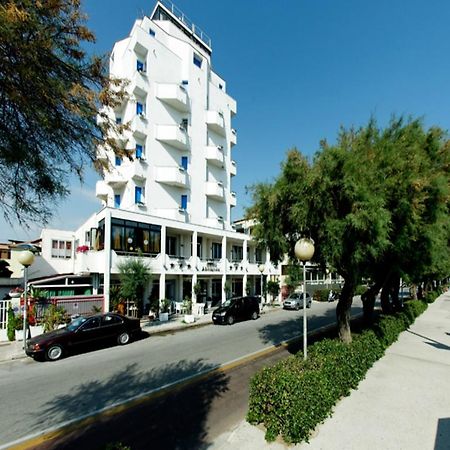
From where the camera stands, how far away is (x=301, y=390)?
5309 millimetres

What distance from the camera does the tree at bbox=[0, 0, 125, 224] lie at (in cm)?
303

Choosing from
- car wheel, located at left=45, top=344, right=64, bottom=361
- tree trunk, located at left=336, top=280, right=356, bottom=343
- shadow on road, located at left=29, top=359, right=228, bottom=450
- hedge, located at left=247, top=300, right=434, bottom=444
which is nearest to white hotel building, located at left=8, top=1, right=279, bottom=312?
car wheel, located at left=45, top=344, right=64, bottom=361

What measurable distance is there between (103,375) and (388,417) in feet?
26.3

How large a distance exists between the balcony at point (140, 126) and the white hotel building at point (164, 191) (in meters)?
0.10

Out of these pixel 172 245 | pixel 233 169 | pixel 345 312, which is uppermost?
pixel 233 169

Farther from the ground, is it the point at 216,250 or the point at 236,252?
the point at 216,250

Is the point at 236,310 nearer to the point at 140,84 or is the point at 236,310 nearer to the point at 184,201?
the point at 184,201

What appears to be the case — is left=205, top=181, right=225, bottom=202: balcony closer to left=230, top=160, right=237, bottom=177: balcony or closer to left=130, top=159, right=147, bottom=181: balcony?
Result: left=230, top=160, right=237, bottom=177: balcony

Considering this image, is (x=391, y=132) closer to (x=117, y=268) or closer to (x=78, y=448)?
(x=78, y=448)

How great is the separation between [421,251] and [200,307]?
16.9 meters

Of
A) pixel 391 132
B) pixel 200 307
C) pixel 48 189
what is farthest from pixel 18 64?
pixel 200 307

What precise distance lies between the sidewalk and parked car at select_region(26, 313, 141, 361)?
860 centimetres

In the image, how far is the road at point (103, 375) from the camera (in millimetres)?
6605

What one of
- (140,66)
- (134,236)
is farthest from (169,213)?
(140,66)
